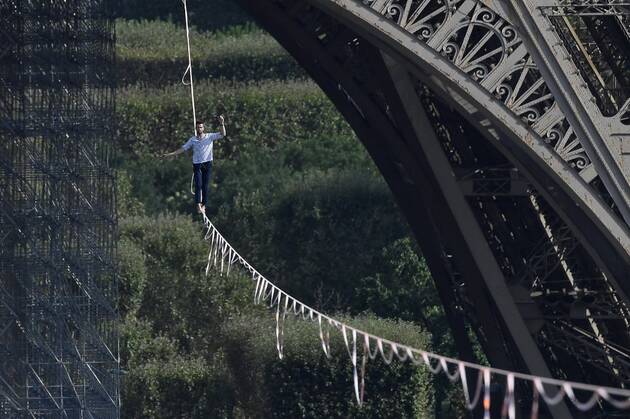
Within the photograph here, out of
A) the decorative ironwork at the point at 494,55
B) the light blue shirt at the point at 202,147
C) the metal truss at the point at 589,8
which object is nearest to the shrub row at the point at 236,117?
the light blue shirt at the point at 202,147

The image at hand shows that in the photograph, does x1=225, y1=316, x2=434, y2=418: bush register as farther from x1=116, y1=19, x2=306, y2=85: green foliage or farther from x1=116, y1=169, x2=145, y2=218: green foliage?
x1=116, y1=19, x2=306, y2=85: green foliage

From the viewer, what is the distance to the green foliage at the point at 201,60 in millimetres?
48688

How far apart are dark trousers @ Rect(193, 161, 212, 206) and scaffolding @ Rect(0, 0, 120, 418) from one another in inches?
395

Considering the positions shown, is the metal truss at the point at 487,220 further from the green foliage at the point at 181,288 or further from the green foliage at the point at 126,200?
the green foliage at the point at 126,200

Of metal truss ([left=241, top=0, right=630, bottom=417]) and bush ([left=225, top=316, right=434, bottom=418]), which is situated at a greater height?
metal truss ([left=241, top=0, right=630, bottom=417])

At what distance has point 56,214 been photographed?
33812 millimetres

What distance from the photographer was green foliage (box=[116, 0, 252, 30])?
54.1m

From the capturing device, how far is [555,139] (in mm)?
17703

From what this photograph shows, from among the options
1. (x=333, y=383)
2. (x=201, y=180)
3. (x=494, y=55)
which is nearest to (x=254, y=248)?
(x=333, y=383)

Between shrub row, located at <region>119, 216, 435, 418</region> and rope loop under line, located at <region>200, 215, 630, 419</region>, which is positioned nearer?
rope loop under line, located at <region>200, 215, 630, 419</region>

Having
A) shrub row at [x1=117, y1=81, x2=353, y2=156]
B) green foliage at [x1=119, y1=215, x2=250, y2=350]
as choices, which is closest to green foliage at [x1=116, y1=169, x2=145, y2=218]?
green foliage at [x1=119, y1=215, x2=250, y2=350]

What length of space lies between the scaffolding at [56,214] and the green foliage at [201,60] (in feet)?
44.7

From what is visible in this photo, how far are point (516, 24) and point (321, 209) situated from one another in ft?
75.7

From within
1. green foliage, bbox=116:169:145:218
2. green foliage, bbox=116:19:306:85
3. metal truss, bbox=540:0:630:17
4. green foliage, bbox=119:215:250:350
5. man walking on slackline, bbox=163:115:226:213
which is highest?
green foliage, bbox=116:19:306:85
